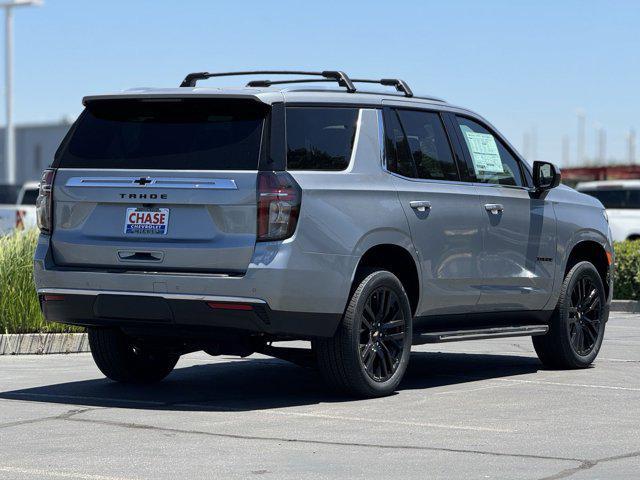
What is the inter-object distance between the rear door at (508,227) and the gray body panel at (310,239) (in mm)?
19

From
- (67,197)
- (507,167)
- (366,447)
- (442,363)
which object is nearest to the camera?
(366,447)

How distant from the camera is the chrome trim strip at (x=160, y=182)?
29.2ft

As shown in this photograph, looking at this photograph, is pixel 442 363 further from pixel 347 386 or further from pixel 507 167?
pixel 347 386

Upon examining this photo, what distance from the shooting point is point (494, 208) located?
10594mm

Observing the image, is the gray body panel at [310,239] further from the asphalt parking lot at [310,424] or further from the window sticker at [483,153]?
the asphalt parking lot at [310,424]

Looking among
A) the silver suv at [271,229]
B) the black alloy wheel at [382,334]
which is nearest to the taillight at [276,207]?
the silver suv at [271,229]

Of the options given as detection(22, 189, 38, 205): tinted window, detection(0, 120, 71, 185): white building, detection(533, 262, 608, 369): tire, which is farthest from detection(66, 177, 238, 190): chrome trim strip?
detection(0, 120, 71, 185): white building

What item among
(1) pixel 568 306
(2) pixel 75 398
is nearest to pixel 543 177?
(1) pixel 568 306

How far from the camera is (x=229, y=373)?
36.8 ft

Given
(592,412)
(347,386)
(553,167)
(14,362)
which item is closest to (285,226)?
(347,386)

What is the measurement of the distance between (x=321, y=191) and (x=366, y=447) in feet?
6.66

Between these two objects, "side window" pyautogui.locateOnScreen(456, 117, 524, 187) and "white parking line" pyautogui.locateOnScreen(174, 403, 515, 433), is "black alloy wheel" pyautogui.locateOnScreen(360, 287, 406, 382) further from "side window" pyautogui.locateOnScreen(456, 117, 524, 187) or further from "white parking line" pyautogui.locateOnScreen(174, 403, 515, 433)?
"side window" pyautogui.locateOnScreen(456, 117, 524, 187)

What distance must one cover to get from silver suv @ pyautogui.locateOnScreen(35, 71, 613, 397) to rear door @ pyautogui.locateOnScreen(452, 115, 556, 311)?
0.11ft

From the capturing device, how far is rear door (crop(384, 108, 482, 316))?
386 inches
